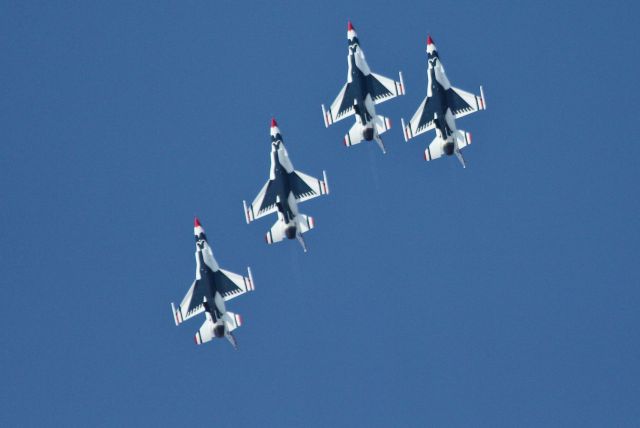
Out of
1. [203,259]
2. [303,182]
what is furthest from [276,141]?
[203,259]

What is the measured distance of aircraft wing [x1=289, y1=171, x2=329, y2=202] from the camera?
83.1 metres

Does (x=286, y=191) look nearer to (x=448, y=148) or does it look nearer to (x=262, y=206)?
(x=262, y=206)

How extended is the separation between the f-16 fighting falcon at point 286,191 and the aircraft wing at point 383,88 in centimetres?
617

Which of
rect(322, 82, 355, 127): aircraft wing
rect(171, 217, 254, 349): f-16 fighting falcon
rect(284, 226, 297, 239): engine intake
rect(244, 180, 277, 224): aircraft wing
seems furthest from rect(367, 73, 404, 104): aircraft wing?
rect(171, 217, 254, 349): f-16 fighting falcon

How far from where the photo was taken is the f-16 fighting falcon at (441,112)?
8356 cm

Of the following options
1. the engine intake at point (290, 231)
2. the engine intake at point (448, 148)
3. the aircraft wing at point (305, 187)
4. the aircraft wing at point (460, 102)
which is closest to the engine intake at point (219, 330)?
the engine intake at point (290, 231)

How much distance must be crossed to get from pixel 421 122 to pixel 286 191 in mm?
9390

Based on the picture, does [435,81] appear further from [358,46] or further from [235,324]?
[235,324]

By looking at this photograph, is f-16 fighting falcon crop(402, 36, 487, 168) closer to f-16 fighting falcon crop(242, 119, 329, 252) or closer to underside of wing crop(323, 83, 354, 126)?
underside of wing crop(323, 83, 354, 126)

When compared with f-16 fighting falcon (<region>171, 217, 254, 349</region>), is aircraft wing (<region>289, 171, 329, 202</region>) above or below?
above

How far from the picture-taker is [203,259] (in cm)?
8331

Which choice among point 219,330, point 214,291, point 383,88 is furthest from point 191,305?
point 383,88

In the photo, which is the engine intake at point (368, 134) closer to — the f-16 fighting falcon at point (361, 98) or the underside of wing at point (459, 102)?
the f-16 fighting falcon at point (361, 98)

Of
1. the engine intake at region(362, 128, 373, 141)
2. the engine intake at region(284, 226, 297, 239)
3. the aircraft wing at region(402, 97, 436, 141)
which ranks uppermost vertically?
the aircraft wing at region(402, 97, 436, 141)
